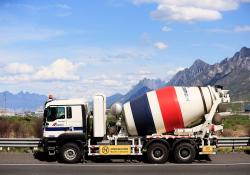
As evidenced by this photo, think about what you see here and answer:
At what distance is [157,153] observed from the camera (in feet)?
62.0

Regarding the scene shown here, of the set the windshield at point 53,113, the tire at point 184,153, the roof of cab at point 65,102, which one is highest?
the roof of cab at point 65,102

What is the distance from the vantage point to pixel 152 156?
1886 cm

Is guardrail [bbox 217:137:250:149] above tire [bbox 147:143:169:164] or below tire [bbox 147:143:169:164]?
above

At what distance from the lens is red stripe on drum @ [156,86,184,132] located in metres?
18.9

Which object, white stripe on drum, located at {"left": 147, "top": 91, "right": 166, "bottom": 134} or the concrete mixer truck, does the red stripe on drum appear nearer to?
the concrete mixer truck

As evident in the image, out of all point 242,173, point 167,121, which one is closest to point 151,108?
point 167,121

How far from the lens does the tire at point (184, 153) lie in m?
18.8

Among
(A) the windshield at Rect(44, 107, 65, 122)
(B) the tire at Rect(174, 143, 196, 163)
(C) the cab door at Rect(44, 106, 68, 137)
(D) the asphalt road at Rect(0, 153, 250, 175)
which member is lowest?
(D) the asphalt road at Rect(0, 153, 250, 175)

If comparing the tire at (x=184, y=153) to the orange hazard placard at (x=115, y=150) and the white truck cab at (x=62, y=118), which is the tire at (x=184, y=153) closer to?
the orange hazard placard at (x=115, y=150)

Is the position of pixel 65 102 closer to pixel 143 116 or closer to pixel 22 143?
pixel 143 116

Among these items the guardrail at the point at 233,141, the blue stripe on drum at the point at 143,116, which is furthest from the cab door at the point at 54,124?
the guardrail at the point at 233,141

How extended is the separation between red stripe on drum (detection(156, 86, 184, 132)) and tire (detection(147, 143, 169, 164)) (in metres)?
0.80

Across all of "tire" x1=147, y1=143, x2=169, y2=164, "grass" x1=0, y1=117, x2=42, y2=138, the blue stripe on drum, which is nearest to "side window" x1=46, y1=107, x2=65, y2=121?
the blue stripe on drum

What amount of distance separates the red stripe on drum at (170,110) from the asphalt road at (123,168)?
1.65m
